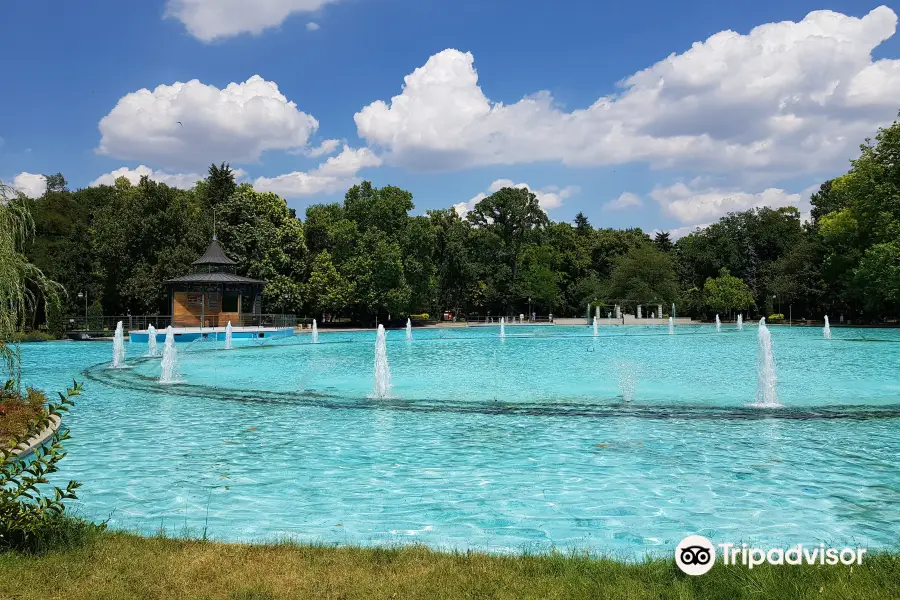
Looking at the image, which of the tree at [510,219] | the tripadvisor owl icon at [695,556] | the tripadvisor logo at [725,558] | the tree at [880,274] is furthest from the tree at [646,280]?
the tripadvisor owl icon at [695,556]

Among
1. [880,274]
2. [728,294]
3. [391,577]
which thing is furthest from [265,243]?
[391,577]

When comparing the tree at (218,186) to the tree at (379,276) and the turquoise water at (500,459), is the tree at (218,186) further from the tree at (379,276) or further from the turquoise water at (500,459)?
the turquoise water at (500,459)

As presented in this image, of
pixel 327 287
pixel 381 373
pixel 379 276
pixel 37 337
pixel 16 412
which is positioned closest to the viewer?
pixel 16 412

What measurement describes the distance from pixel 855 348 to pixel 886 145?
64.3 ft

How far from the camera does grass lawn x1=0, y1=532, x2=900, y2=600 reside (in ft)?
12.6

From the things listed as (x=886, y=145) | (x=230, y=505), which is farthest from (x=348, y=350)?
(x=886, y=145)

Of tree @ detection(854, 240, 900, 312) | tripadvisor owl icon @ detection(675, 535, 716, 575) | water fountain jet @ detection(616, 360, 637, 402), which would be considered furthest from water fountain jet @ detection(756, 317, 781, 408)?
tree @ detection(854, 240, 900, 312)

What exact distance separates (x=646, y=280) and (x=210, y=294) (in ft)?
155

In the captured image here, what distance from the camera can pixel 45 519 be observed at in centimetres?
471

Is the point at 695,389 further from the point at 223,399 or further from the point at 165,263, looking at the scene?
the point at 165,263

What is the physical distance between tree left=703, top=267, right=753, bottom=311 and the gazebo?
4591 centimetres

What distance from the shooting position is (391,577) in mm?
4203

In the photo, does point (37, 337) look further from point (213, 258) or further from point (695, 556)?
point (695, 556)

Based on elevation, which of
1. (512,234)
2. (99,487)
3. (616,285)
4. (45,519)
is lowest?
(99,487)
